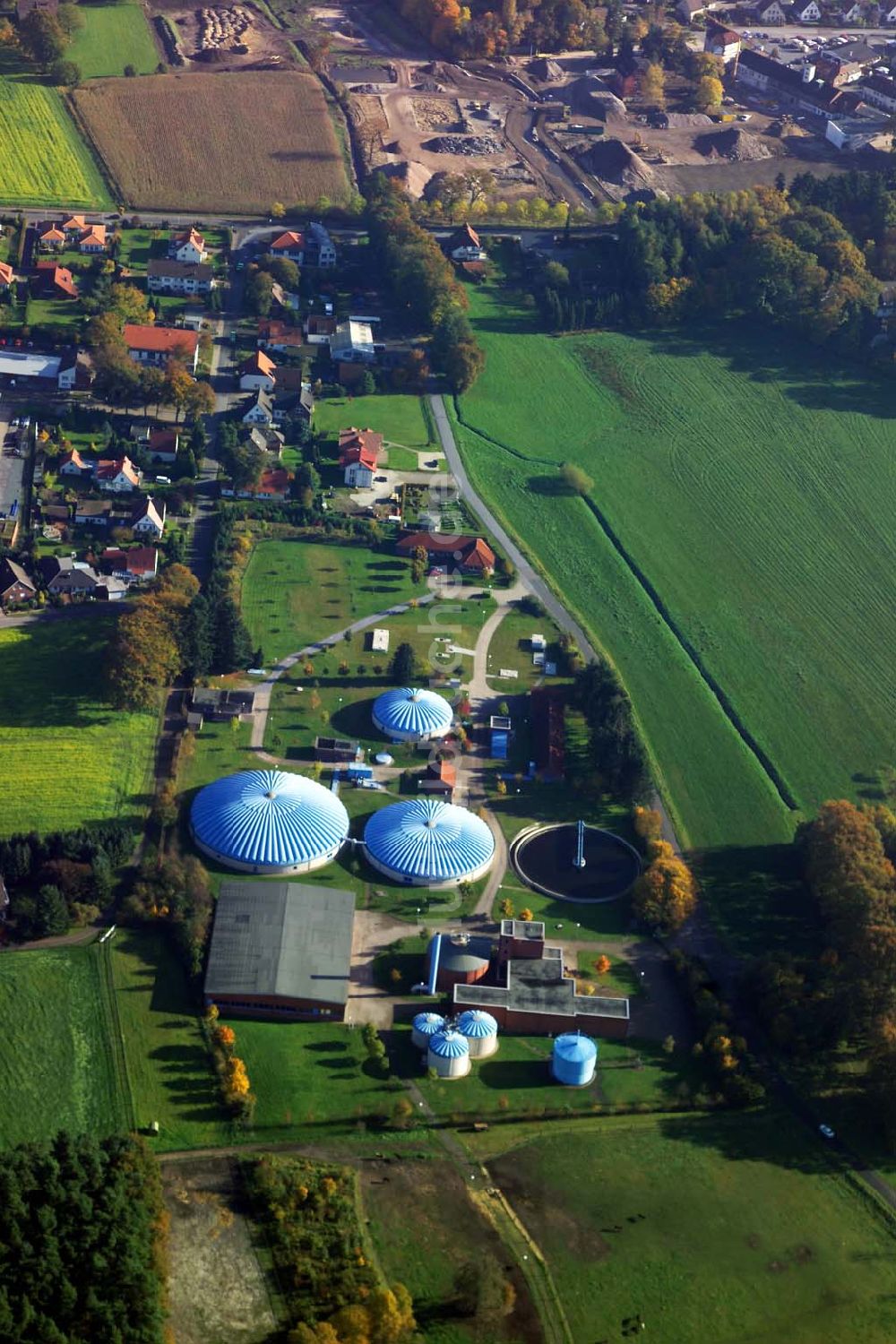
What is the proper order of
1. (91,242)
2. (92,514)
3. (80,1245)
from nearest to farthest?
(80,1245), (92,514), (91,242)

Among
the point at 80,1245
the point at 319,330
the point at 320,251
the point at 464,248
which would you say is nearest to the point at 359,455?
the point at 319,330

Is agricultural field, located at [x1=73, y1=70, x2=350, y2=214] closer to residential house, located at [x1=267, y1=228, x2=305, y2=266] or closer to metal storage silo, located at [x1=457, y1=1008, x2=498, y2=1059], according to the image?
residential house, located at [x1=267, y1=228, x2=305, y2=266]

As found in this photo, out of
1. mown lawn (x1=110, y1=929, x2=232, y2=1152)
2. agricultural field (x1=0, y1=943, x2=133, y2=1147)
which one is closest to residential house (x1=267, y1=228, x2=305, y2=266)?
mown lawn (x1=110, y1=929, x2=232, y2=1152)

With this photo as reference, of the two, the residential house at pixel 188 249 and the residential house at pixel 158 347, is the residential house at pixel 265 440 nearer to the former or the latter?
the residential house at pixel 158 347

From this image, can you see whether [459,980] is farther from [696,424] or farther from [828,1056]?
[696,424]

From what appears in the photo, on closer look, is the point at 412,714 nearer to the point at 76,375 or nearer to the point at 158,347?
the point at 76,375

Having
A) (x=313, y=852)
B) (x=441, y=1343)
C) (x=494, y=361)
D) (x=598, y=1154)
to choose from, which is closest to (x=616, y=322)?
(x=494, y=361)
